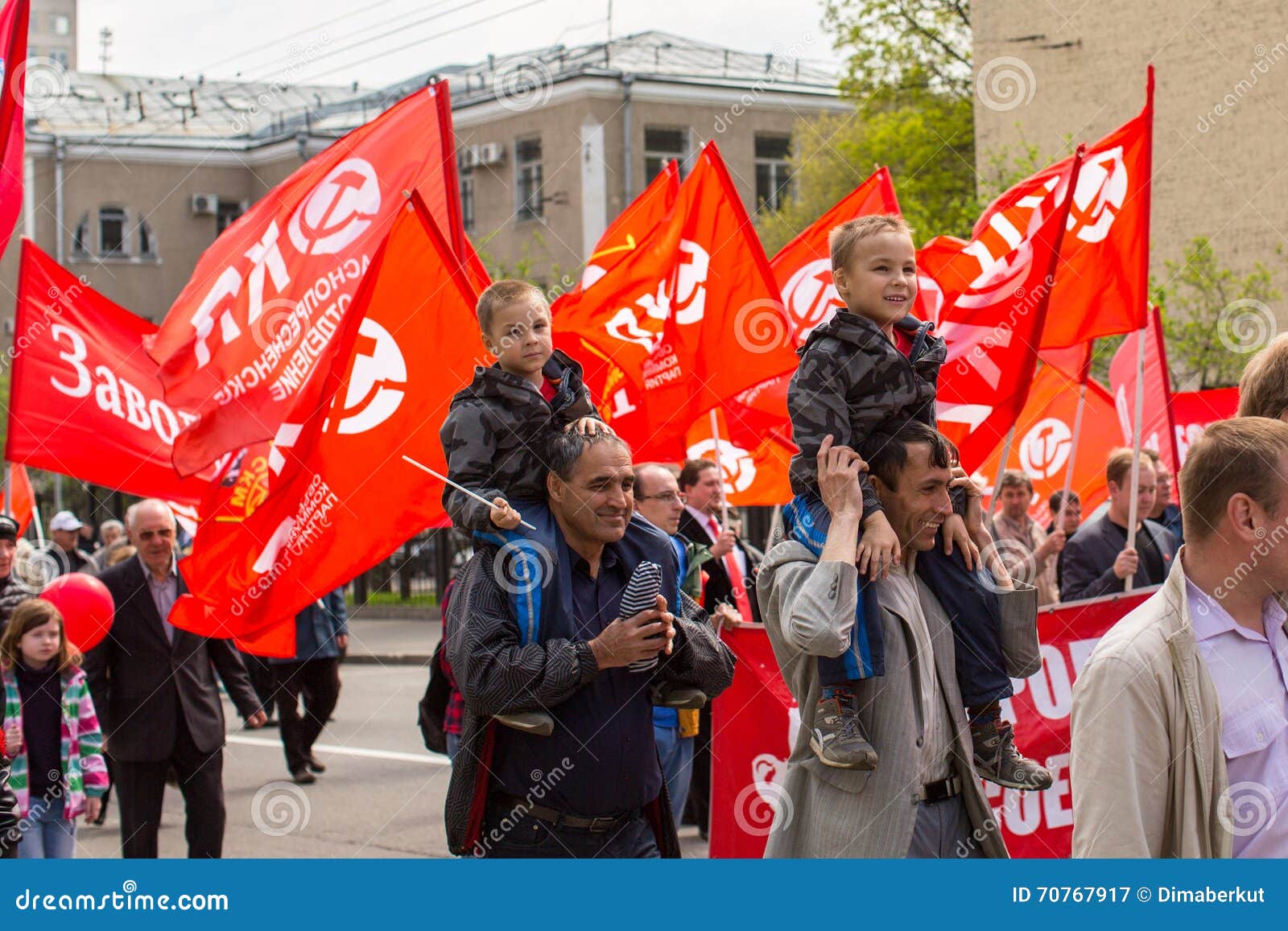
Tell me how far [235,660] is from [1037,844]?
3889 mm

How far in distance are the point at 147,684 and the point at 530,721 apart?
415 cm

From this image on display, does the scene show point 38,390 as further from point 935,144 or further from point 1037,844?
point 935,144

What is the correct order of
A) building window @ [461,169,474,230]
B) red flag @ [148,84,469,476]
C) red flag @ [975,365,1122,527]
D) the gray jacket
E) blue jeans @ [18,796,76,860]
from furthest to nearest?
1. building window @ [461,169,474,230]
2. red flag @ [975,365,1122,527]
3. red flag @ [148,84,469,476]
4. blue jeans @ [18,796,76,860]
5. the gray jacket

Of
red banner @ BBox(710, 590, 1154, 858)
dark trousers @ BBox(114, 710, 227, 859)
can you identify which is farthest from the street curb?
red banner @ BBox(710, 590, 1154, 858)

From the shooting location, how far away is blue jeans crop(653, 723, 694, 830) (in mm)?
7266

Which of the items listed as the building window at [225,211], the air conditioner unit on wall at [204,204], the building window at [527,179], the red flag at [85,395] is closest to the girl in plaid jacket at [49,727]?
the red flag at [85,395]

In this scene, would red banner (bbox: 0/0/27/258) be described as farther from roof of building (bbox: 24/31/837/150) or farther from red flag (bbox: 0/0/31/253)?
roof of building (bbox: 24/31/837/150)

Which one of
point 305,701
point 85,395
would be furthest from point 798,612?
point 305,701

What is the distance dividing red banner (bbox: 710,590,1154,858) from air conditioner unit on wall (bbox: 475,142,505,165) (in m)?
31.3

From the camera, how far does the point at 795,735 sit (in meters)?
6.41

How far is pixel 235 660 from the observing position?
7953mm
